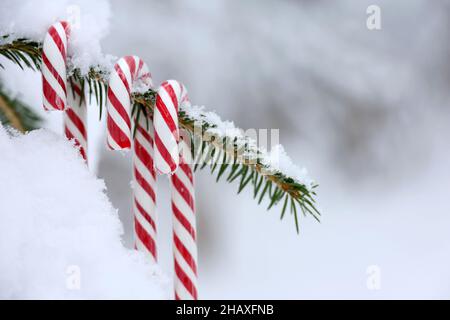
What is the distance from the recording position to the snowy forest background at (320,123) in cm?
172

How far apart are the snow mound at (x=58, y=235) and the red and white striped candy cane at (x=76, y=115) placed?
92 millimetres

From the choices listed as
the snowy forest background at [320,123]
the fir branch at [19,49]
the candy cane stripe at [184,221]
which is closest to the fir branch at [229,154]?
the fir branch at [19,49]

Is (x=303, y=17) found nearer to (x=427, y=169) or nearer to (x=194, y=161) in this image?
(x=427, y=169)

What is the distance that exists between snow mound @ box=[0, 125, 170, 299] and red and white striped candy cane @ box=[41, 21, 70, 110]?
0.06 meters

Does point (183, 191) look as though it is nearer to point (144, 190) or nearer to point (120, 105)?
point (144, 190)

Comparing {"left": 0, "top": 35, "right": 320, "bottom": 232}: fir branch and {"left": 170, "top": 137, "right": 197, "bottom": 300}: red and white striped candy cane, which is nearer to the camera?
{"left": 0, "top": 35, "right": 320, "bottom": 232}: fir branch

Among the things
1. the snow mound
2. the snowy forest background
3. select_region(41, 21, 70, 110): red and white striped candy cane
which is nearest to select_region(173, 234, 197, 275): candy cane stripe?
the snow mound

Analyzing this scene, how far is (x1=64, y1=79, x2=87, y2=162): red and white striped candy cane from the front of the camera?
764 millimetres

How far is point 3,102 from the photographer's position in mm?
752

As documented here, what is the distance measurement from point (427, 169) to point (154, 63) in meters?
1.02

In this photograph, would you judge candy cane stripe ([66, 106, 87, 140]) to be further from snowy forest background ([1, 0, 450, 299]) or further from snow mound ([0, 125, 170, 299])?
snowy forest background ([1, 0, 450, 299])

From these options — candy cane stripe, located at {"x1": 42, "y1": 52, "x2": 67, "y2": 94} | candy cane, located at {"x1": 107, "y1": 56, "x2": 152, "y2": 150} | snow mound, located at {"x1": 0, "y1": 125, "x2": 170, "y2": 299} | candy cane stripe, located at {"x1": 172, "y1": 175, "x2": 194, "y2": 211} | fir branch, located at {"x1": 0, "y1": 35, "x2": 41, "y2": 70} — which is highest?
fir branch, located at {"x1": 0, "y1": 35, "x2": 41, "y2": 70}
